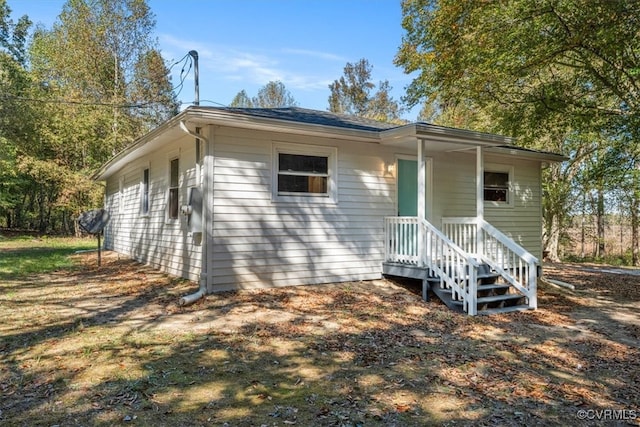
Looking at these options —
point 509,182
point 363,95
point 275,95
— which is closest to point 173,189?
point 509,182

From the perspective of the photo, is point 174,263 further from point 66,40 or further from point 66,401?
point 66,40

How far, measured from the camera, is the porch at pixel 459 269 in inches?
240

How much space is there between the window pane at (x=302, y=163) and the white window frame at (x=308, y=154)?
52mm

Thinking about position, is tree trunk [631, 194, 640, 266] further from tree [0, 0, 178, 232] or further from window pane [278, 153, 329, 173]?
tree [0, 0, 178, 232]

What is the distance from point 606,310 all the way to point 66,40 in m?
22.5

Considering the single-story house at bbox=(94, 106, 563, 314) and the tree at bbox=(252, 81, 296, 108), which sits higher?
the tree at bbox=(252, 81, 296, 108)

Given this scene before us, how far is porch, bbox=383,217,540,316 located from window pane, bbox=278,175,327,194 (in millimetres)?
1462

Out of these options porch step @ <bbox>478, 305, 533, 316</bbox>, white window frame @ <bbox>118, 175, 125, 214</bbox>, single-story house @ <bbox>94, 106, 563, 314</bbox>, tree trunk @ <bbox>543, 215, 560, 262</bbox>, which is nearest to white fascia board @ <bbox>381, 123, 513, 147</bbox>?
single-story house @ <bbox>94, 106, 563, 314</bbox>

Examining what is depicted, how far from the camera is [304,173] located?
23.4 feet

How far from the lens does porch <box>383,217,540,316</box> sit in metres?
6.11

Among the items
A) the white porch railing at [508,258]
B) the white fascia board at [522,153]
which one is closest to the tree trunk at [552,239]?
the white fascia board at [522,153]

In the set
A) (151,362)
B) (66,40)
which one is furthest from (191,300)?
(66,40)

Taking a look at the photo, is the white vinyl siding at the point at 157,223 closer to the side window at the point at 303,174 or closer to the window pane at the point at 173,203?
the window pane at the point at 173,203

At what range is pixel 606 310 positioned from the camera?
21.6 ft
